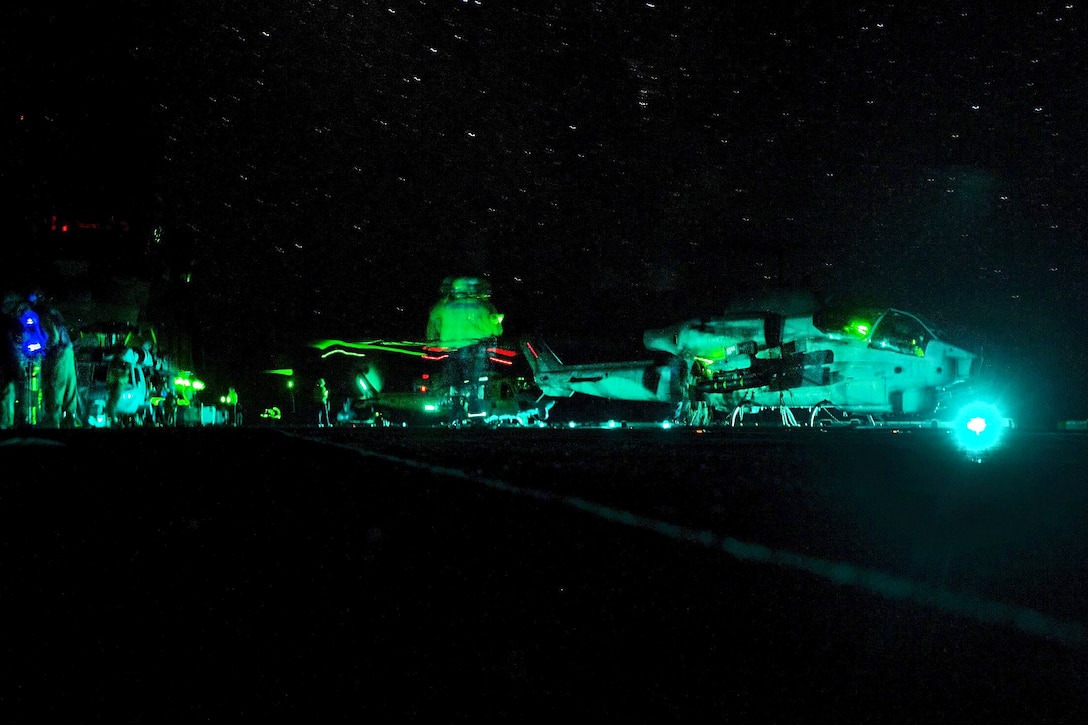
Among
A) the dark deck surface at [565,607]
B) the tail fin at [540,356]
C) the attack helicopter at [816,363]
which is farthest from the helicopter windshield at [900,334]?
the dark deck surface at [565,607]

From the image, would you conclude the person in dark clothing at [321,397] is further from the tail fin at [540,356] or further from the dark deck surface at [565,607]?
the dark deck surface at [565,607]

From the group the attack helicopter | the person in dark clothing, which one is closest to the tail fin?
the attack helicopter

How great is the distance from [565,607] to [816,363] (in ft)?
60.4

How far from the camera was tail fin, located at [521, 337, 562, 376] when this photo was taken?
28375 millimetres

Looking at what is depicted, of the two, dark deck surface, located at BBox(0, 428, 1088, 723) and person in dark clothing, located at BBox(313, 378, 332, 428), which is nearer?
dark deck surface, located at BBox(0, 428, 1088, 723)

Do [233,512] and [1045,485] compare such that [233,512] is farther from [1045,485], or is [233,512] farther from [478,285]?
[478,285]

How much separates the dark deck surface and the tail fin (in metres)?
24.7

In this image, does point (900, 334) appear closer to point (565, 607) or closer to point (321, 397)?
point (565, 607)

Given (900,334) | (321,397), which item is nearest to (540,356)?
(321,397)

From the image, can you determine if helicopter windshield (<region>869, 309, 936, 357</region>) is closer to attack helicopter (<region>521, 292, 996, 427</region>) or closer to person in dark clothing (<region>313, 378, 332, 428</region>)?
attack helicopter (<region>521, 292, 996, 427</region>)

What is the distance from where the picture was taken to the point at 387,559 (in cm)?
241

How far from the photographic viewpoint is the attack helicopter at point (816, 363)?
18562mm

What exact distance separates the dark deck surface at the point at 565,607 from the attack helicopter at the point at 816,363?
1509cm

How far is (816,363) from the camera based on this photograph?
19281mm
